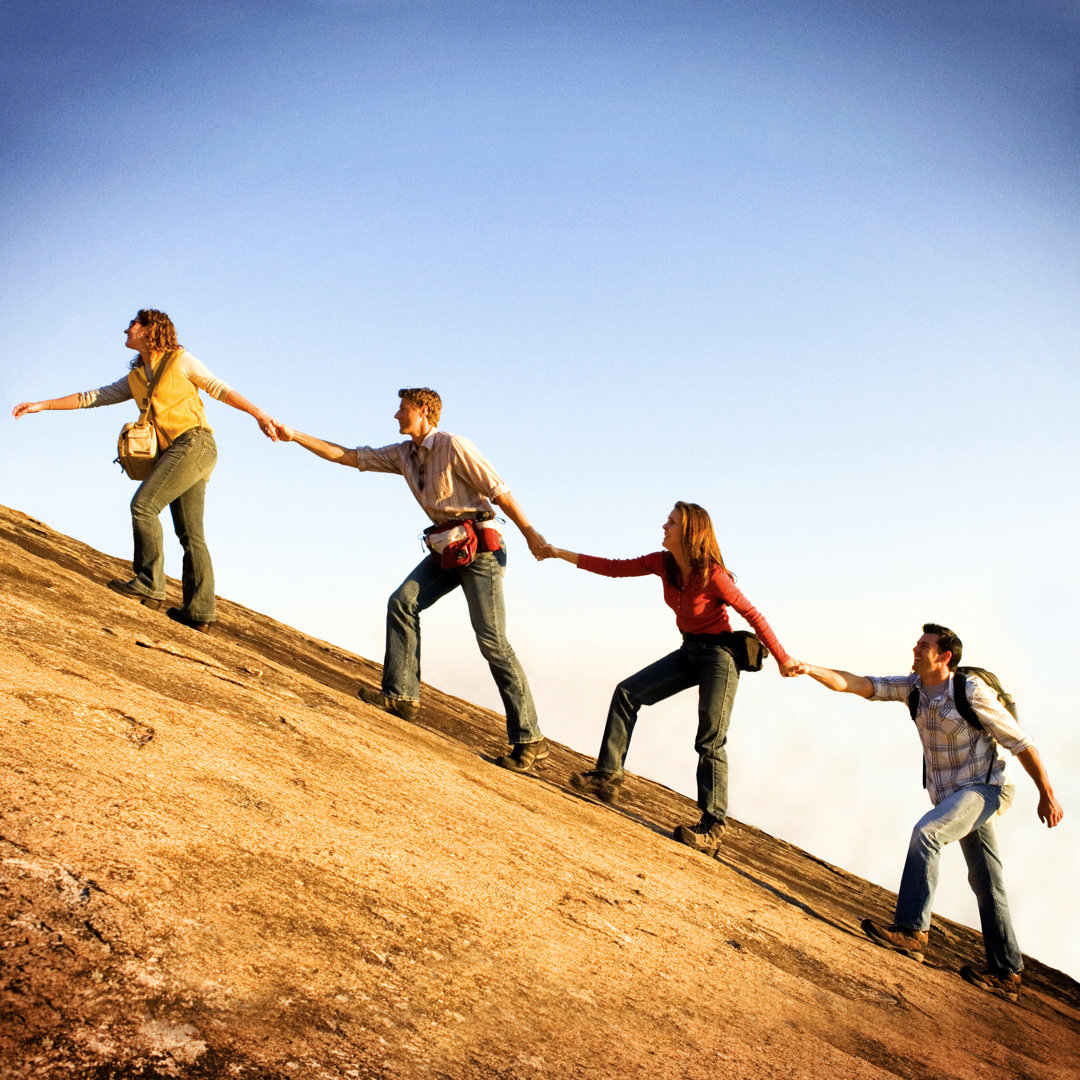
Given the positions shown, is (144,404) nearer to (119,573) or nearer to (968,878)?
(119,573)

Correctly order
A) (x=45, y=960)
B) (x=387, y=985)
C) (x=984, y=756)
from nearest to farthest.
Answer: (x=45, y=960) → (x=387, y=985) → (x=984, y=756)

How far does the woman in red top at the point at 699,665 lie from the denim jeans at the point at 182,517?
3.39 meters

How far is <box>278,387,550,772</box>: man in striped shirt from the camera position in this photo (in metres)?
6.98

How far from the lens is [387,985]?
2.96 metres

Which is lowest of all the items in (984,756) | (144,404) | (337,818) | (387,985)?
(387,985)

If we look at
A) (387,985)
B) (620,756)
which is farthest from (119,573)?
(387,985)

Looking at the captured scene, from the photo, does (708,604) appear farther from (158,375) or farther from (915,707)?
(158,375)

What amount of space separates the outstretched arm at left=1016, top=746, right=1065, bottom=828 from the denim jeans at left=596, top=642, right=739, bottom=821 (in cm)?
200

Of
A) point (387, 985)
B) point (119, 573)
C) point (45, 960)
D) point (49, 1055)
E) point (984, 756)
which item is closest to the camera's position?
point (49, 1055)

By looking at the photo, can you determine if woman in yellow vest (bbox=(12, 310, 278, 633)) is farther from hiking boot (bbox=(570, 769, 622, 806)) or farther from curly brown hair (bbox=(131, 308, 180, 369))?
hiking boot (bbox=(570, 769, 622, 806))

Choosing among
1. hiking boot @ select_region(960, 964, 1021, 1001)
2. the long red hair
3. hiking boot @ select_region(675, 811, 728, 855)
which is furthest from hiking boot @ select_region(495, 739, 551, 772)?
hiking boot @ select_region(960, 964, 1021, 1001)

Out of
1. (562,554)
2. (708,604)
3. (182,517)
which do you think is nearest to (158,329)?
(182,517)

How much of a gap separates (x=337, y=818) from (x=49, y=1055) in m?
1.99

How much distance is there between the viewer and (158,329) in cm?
727
